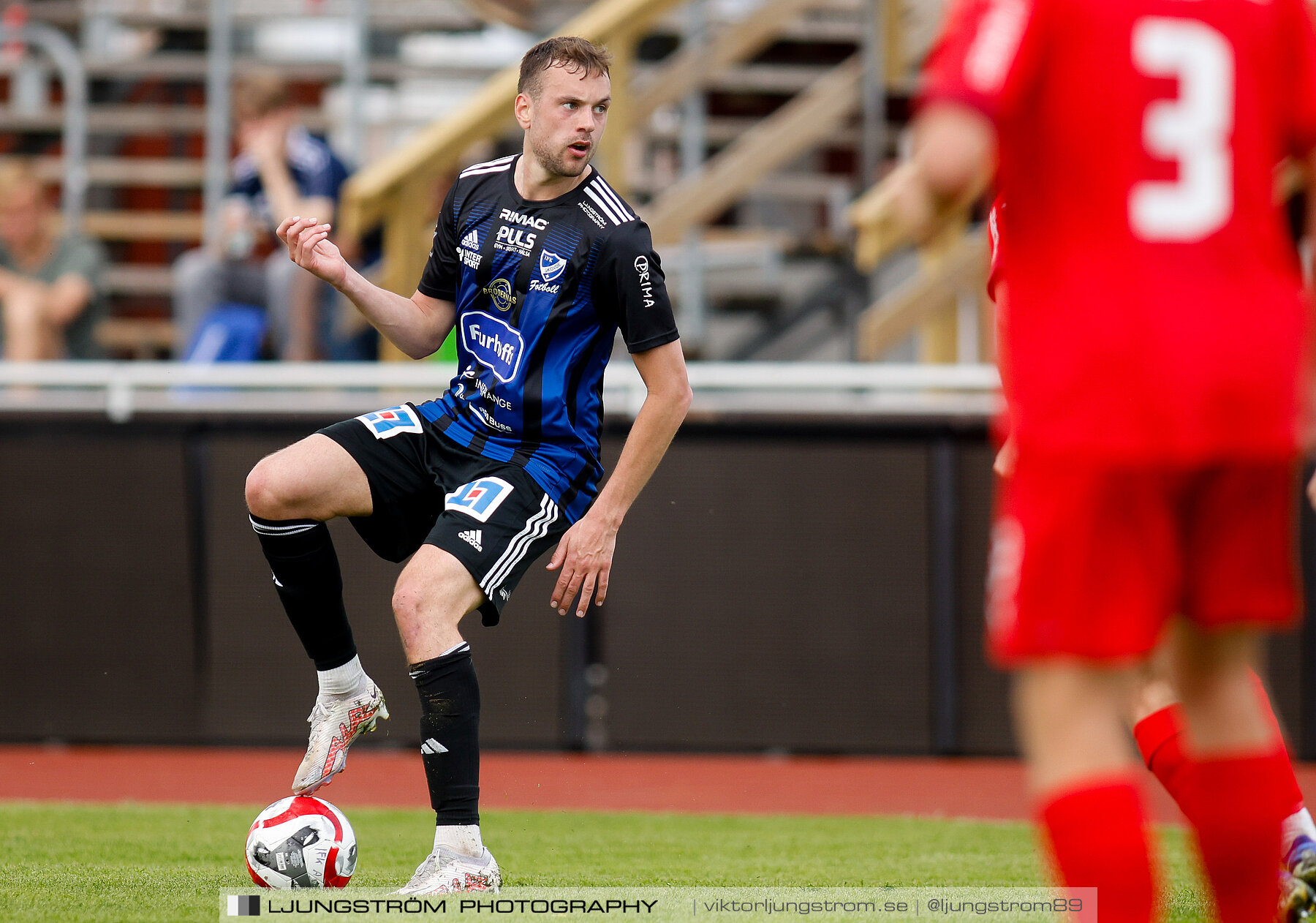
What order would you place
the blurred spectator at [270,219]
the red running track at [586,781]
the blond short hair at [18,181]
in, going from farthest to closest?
the blond short hair at [18,181], the blurred spectator at [270,219], the red running track at [586,781]

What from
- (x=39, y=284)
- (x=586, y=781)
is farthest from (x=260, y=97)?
(x=586, y=781)

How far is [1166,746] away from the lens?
12.9 feet

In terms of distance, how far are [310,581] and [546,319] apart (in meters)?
0.97

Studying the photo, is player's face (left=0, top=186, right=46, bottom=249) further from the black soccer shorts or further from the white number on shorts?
Result: the white number on shorts

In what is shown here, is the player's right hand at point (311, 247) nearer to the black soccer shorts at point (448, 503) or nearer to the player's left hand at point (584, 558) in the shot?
the black soccer shorts at point (448, 503)

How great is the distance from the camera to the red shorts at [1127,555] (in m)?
2.38

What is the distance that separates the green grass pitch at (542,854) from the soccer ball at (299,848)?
0.16 metres

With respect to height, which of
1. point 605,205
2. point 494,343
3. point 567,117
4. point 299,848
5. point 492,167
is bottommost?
point 299,848

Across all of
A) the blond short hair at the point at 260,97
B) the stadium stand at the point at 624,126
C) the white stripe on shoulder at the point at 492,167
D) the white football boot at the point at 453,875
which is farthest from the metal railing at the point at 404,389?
the white football boot at the point at 453,875

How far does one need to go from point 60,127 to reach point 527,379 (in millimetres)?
9298

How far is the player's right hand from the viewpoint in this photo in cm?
437

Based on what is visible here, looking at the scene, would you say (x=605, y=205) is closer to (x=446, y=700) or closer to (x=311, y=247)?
(x=311, y=247)

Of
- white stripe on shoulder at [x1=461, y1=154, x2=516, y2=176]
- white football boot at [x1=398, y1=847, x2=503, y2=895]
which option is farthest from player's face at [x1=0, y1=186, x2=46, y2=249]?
white football boot at [x1=398, y1=847, x2=503, y2=895]

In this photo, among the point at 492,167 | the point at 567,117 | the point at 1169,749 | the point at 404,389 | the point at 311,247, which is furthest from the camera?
the point at 404,389
